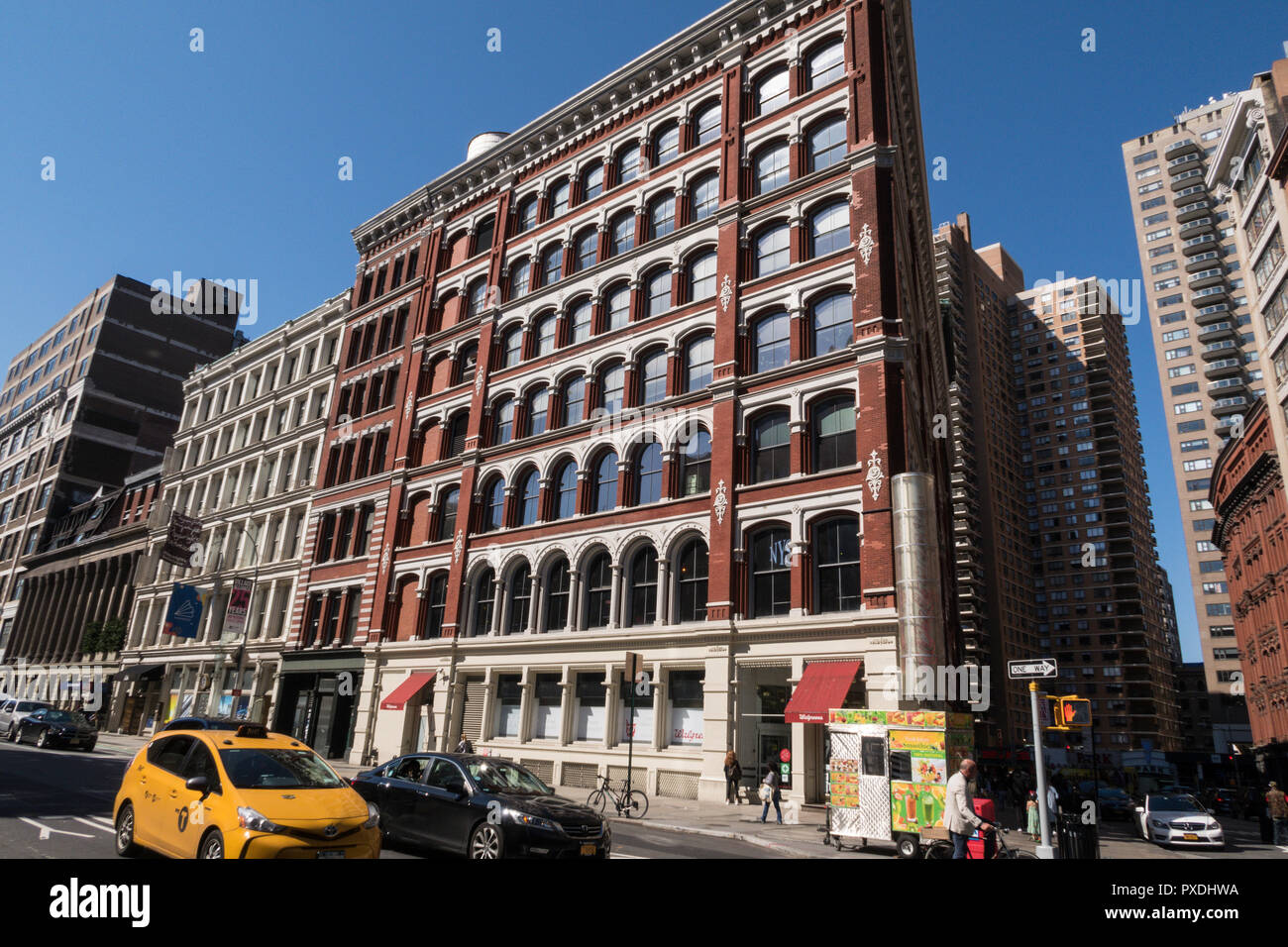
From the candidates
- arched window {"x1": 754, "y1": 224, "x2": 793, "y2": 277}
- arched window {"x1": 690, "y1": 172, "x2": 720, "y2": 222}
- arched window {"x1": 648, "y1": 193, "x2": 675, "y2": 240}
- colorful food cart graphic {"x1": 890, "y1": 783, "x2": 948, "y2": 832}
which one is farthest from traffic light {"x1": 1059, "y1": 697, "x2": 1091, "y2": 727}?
arched window {"x1": 648, "y1": 193, "x2": 675, "y2": 240}

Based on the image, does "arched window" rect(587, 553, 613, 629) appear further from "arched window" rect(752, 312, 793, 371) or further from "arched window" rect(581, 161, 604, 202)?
"arched window" rect(581, 161, 604, 202)

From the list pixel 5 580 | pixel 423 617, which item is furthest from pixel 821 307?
pixel 5 580

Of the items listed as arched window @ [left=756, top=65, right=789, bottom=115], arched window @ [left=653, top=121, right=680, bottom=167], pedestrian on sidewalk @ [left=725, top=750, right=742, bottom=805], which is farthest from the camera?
arched window @ [left=653, top=121, right=680, bottom=167]

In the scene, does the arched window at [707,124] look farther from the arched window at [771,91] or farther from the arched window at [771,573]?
the arched window at [771,573]

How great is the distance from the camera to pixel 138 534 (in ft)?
185

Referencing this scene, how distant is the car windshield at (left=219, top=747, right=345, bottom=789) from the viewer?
29.1 feet

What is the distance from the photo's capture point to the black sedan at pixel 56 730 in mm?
32219

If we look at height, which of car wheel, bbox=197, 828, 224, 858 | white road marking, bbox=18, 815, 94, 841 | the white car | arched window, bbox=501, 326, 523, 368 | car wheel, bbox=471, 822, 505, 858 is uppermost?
arched window, bbox=501, 326, 523, 368

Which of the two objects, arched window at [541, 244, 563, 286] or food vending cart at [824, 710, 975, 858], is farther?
arched window at [541, 244, 563, 286]

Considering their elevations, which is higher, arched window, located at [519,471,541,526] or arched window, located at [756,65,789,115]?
arched window, located at [756,65,789,115]

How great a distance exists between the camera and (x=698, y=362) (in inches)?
1143

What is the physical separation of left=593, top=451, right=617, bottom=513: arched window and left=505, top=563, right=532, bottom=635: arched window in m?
4.40

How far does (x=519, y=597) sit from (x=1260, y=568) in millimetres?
62041

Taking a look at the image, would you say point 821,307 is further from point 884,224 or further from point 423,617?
point 423,617
